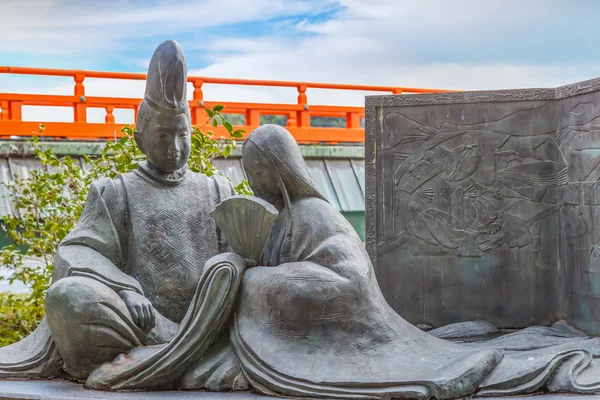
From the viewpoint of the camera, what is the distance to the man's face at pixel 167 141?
4.81 m

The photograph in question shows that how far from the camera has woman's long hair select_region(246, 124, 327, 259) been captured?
462 cm

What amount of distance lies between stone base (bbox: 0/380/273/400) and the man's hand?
0.33 metres

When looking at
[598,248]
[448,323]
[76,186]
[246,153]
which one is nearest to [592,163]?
[598,248]

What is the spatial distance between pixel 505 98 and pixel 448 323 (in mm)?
1634

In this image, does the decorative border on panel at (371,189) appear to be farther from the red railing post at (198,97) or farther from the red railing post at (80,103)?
the red railing post at (80,103)

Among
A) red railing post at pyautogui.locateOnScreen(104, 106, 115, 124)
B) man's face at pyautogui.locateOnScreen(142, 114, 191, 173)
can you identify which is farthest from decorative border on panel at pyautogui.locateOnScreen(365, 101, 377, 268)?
red railing post at pyautogui.locateOnScreen(104, 106, 115, 124)

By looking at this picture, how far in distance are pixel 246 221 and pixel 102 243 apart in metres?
0.76

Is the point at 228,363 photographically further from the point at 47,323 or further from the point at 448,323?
the point at 448,323

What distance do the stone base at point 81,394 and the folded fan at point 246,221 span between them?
0.66m

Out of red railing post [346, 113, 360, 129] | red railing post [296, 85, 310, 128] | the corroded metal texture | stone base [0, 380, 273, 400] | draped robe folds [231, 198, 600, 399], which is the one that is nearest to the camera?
draped robe folds [231, 198, 600, 399]

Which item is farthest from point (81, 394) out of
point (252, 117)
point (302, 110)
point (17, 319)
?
point (302, 110)

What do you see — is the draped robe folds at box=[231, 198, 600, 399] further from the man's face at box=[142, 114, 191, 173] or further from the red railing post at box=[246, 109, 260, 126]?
the red railing post at box=[246, 109, 260, 126]

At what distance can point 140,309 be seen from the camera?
4562 mm

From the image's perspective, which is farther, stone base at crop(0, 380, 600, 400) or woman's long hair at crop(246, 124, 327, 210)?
woman's long hair at crop(246, 124, 327, 210)
